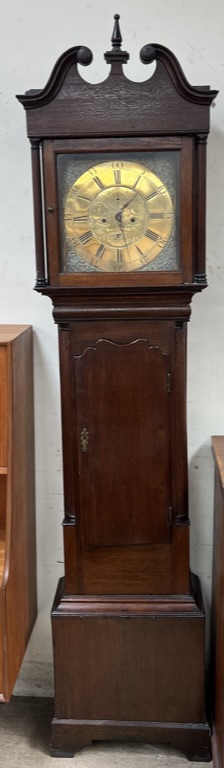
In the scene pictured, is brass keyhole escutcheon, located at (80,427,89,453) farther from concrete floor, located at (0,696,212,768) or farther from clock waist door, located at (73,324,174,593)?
concrete floor, located at (0,696,212,768)

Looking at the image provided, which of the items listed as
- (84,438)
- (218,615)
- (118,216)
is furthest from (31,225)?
(218,615)

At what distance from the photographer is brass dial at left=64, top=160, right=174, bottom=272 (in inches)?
73.4

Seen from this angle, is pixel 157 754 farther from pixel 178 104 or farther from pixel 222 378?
pixel 178 104

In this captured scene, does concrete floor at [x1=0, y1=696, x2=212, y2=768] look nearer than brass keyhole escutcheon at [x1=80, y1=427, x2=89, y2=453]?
No

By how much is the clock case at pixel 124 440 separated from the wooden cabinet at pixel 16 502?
0.41 feet

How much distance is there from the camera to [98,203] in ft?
6.17

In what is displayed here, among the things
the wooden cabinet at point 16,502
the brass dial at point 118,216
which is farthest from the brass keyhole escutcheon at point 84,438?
the brass dial at point 118,216

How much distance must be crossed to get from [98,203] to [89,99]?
0.78 feet

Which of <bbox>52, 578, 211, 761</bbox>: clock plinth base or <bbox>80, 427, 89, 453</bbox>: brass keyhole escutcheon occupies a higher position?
<bbox>80, 427, 89, 453</bbox>: brass keyhole escutcheon

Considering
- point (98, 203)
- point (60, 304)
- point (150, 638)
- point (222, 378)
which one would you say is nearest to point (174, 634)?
point (150, 638)

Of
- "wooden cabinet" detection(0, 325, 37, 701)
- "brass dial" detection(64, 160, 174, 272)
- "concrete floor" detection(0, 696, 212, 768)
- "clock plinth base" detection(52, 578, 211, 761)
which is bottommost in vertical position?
"concrete floor" detection(0, 696, 212, 768)

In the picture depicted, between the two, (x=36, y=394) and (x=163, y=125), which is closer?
(x=163, y=125)

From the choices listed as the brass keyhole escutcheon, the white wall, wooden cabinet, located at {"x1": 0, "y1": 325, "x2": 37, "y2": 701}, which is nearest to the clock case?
the brass keyhole escutcheon

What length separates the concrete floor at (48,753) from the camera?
217 cm
